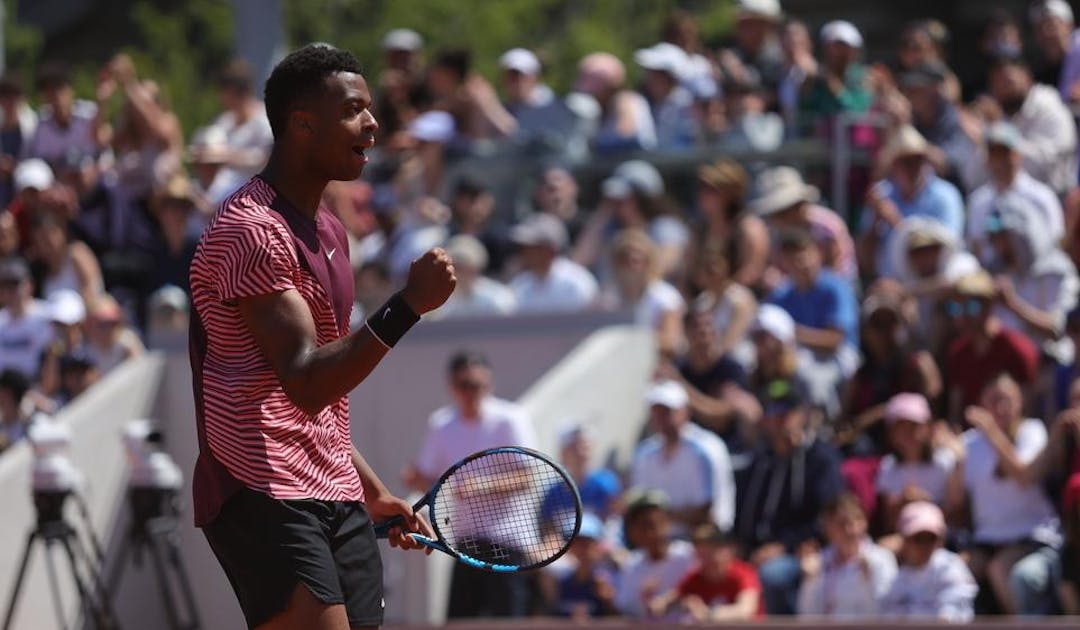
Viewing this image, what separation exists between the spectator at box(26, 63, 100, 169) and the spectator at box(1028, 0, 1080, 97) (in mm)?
6618

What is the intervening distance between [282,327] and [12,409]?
8114 millimetres

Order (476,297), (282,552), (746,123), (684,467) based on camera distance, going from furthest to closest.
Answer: (746,123) → (476,297) → (684,467) → (282,552)

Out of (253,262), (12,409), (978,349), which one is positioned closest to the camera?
(253,262)

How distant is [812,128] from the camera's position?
13117mm

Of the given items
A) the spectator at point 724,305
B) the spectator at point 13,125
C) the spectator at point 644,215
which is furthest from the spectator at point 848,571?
the spectator at point 13,125

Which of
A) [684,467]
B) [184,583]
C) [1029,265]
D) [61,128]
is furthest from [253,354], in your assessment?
[61,128]

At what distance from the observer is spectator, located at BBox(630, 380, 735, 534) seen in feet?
34.5

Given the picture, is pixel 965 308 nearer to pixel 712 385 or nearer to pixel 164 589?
pixel 712 385

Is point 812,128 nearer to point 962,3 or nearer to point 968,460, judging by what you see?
point 968,460

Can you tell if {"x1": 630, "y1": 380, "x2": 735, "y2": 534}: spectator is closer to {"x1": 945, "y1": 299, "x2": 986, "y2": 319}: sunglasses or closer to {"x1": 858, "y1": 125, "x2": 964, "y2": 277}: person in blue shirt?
{"x1": 945, "y1": 299, "x2": 986, "y2": 319}: sunglasses

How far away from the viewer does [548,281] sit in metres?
12.7

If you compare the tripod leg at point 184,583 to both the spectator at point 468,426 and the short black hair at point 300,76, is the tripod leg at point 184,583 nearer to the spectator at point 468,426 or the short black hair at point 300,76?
the spectator at point 468,426

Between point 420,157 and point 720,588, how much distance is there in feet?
16.1

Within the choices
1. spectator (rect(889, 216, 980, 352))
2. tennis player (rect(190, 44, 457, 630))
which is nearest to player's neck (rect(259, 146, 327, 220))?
tennis player (rect(190, 44, 457, 630))
